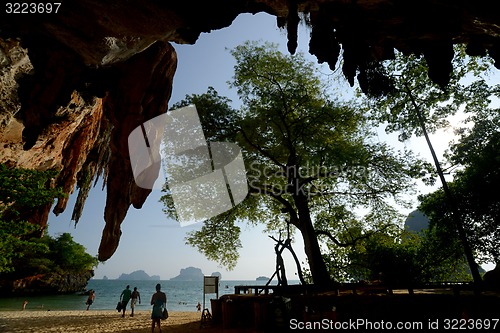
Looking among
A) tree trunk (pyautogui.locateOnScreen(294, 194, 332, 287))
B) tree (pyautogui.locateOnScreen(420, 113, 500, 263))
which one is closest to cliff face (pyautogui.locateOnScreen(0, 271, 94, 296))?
tree trunk (pyautogui.locateOnScreen(294, 194, 332, 287))

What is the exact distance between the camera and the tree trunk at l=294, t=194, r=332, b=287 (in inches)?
554

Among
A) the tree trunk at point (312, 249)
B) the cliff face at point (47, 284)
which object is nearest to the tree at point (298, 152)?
the tree trunk at point (312, 249)

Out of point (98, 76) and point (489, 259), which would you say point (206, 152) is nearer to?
point (98, 76)

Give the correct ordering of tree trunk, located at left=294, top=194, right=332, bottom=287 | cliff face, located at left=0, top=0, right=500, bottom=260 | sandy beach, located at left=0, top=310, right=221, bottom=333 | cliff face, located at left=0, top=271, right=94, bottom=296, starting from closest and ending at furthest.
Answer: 1. cliff face, located at left=0, top=0, right=500, bottom=260
2. sandy beach, located at left=0, top=310, right=221, bottom=333
3. tree trunk, located at left=294, top=194, right=332, bottom=287
4. cliff face, located at left=0, top=271, right=94, bottom=296

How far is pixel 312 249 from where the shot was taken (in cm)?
1484

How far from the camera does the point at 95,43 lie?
8469 millimetres

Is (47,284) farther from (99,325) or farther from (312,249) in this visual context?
(312,249)

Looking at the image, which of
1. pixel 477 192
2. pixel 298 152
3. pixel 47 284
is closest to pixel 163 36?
pixel 298 152

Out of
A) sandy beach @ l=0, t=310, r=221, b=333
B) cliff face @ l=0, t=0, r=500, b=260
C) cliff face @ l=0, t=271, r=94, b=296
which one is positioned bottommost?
cliff face @ l=0, t=271, r=94, b=296

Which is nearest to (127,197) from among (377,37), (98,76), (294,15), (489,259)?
(98,76)

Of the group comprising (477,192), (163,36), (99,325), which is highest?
(163,36)

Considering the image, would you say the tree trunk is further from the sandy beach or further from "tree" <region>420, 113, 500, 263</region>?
"tree" <region>420, 113, 500, 263</region>

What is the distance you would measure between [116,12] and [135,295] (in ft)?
69.5

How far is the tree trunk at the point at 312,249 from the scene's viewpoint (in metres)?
14.1
